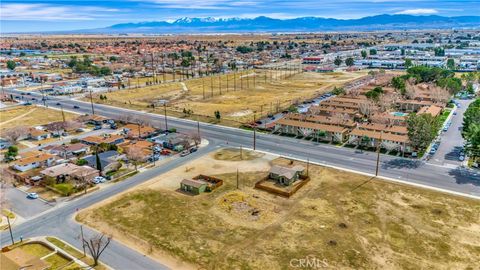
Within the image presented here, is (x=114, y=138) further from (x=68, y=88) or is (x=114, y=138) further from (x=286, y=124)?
(x=68, y=88)

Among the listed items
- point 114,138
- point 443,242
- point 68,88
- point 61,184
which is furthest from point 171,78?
point 443,242

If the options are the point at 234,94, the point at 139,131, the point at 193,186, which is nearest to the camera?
the point at 193,186

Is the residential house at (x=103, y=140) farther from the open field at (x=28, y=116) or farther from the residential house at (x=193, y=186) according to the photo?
the residential house at (x=193, y=186)

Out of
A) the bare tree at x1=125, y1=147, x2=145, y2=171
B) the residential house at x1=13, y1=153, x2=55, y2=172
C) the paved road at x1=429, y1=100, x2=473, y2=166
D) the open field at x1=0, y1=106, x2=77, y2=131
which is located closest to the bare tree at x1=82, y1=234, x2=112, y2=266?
the bare tree at x1=125, y1=147, x2=145, y2=171

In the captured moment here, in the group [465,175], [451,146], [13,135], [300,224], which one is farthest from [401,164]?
[13,135]

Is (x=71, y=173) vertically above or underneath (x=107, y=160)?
underneath

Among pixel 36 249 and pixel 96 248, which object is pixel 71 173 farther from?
pixel 96 248
